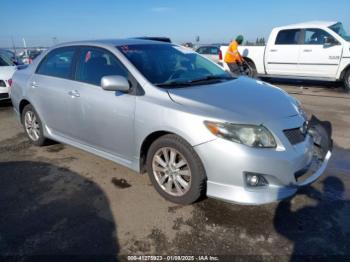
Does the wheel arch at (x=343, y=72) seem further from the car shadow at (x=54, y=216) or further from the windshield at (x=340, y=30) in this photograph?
the car shadow at (x=54, y=216)

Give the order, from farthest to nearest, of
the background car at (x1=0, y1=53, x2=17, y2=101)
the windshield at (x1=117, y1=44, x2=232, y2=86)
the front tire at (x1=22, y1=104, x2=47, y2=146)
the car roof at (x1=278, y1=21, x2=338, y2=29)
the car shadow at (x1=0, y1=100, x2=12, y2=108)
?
the car roof at (x1=278, y1=21, x2=338, y2=29)
the car shadow at (x1=0, y1=100, x2=12, y2=108)
the background car at (x1=0, y1=53, x2=17, y2=101)
the front tire at (x1=22, y1=104, x2=47, y2=146)
the windshield at (x1=117, y1=44, x2=232, y2=86)

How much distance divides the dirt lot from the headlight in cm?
78

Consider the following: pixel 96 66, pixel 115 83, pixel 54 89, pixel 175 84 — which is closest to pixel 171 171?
pixel 175 84

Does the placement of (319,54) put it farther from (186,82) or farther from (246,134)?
(246,134)

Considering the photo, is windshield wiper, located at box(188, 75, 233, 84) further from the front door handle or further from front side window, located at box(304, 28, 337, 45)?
front side window, located at box(304, 28, 337, 45)

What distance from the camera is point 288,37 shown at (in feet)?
34.0

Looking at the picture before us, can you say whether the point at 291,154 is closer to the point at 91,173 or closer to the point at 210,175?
the point at 210,175

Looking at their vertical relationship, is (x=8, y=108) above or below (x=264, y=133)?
below

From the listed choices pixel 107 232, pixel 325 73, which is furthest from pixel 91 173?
pixel 325 73

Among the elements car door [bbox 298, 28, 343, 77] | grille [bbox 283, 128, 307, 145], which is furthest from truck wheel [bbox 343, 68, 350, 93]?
grille [bbox 283, 128, 307, 145]

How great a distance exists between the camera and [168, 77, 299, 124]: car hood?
288 cm

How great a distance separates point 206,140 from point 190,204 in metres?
0.81

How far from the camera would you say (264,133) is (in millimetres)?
2791

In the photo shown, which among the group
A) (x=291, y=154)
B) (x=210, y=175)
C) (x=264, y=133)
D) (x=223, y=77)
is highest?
(x=223, y=77)
